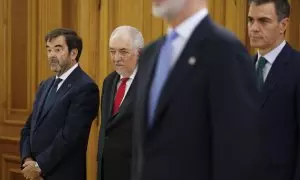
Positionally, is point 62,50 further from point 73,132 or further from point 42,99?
point 73,132

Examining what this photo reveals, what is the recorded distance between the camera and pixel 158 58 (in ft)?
5.19

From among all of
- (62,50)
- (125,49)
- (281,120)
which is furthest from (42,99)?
(281,120)

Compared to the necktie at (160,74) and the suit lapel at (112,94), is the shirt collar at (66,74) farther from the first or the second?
the necktie at (160,74)

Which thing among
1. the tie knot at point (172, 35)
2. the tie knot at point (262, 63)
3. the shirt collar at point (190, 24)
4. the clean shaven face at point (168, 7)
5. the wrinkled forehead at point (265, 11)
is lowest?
the tie knot at point (262, 63)

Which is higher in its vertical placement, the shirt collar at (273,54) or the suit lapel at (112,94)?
the shirt collar at (273,54)

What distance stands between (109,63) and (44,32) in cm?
78

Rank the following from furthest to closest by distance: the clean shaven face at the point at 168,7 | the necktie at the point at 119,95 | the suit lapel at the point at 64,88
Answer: the suit lapel at the point at 64,88
the necktie at the point at 119,95
the clean shaven face at the point at 168,7

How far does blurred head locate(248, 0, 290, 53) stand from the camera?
2.24 m

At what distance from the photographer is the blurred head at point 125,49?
2.97 metres

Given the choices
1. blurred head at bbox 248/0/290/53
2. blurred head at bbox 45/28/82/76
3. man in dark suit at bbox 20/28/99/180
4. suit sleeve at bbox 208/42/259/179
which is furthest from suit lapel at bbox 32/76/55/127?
suit sleeve at bbox 208/42/259/179

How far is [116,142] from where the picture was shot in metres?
2.83

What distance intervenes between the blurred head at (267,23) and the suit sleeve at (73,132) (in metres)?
1.24

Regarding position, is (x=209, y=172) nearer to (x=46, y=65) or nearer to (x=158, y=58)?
(x=158, y=58)

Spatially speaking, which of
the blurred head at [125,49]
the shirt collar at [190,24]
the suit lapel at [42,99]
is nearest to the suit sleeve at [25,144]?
the suit lapel at [42,99]
